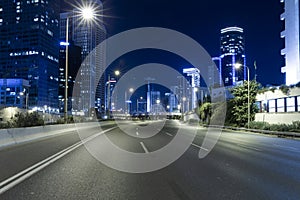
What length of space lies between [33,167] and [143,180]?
3885 mm

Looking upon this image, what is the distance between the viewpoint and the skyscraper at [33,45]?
16775 cm

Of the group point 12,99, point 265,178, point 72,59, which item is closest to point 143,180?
point 265,178

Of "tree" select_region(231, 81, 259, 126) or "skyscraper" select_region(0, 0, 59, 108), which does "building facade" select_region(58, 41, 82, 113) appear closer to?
"skyscraper" select_region(0, 0, 59, 108)

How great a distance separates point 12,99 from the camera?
5610 inches

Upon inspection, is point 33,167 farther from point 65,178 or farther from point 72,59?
point 72,59

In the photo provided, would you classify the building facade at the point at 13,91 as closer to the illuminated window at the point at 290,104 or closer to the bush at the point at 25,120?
the bush at the point at 25,120

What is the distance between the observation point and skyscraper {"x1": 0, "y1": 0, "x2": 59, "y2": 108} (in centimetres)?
16775

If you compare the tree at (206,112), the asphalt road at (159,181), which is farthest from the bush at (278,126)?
the tree at (206,112)

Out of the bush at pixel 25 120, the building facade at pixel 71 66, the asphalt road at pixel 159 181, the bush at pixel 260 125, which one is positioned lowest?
the bush at pixel 260 125

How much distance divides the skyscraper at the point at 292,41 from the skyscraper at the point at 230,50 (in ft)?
198

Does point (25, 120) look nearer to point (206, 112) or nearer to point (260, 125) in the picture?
point (260, 125)

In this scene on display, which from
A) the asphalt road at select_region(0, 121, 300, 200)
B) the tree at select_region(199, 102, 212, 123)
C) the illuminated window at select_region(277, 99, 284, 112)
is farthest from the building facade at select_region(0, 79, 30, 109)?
the asphalt road at select_region(0, 121, 300, 200)

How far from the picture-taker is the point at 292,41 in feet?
174

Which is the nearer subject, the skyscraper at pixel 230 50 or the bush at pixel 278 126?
the bush at pixel 278 126
